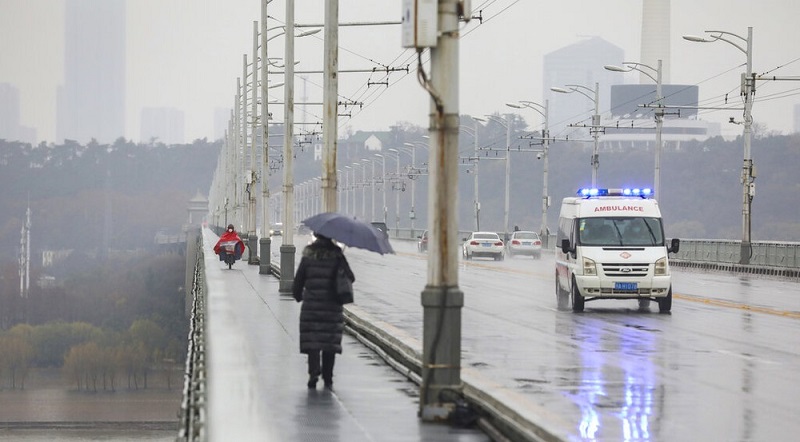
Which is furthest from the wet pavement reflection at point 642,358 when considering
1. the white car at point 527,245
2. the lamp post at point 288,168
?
the white car at point 527,245

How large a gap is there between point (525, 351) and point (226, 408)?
32.9 feet

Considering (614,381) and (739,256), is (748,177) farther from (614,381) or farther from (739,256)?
(614,381)

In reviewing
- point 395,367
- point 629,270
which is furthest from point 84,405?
point 395,367

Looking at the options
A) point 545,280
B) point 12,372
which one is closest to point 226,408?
point 545,280

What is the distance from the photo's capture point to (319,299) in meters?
15.9

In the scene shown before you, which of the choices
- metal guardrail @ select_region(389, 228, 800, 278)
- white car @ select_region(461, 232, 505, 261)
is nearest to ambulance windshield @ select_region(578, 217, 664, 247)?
metal guardrail @ select_region(389, 228, 800, 278)

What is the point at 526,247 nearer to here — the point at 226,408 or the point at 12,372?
the point at 226,408

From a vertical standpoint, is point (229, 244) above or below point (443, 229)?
below

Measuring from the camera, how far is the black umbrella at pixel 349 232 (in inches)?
628

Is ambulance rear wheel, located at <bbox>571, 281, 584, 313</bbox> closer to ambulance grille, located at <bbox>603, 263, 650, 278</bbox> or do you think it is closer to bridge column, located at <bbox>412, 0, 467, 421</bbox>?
ambulance grille, located at <bbox>603, 263, 650, 278</bbox>

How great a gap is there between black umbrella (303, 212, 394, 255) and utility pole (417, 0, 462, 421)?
2.09 m

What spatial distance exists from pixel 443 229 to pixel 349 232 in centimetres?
244

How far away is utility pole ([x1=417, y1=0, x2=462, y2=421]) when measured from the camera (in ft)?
45.0

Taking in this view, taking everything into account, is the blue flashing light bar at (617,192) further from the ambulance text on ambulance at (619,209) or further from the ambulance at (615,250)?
the ambulance text on ambulance at (619,209)
